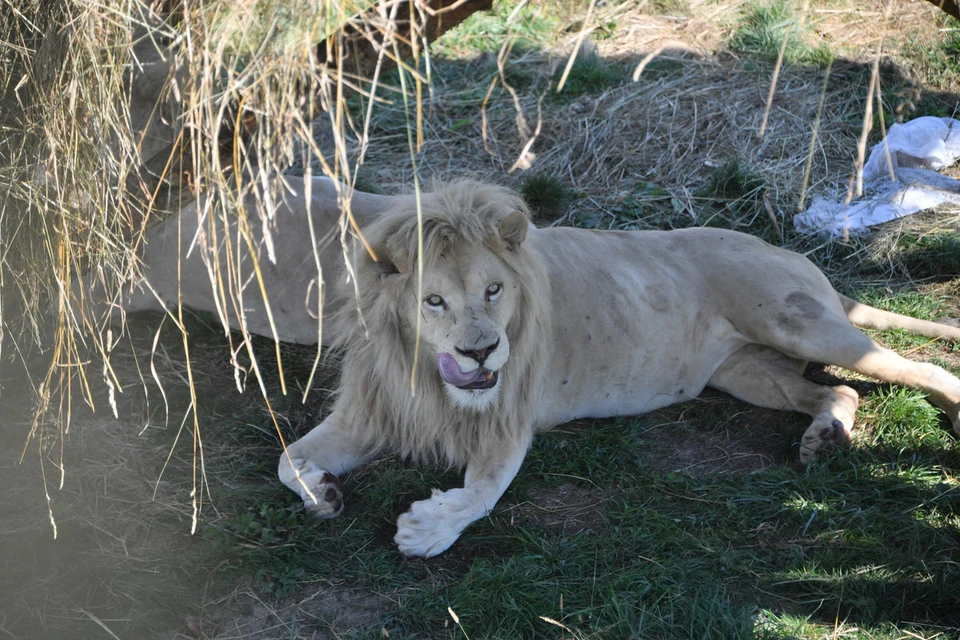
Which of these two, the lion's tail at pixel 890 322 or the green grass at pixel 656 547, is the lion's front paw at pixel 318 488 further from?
the lion's tail at pixel 890 322

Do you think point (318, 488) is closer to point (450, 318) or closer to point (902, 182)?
point (450, 318)

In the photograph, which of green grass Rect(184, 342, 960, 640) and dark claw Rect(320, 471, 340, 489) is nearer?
green grass Rect(184, 342, 960, 640)

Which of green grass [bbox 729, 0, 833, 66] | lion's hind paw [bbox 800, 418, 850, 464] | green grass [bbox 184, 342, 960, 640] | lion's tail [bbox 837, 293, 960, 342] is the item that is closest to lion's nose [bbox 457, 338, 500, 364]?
green grass [bbox 184, 342, 960, 640]

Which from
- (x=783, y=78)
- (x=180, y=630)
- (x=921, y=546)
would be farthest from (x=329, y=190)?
(x=783, y=78)

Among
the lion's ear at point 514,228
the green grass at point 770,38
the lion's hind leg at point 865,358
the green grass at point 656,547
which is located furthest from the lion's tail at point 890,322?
the green grass at point 770,38

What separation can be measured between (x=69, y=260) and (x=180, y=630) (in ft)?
4.31

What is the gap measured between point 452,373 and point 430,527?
1.96ft

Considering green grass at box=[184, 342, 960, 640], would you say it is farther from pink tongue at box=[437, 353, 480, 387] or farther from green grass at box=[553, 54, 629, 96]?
green grass at box=[553, 54, 629, 96]

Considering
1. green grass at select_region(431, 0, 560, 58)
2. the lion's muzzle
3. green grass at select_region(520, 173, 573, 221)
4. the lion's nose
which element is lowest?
green grass at select_region(520, 173, 573, 221)

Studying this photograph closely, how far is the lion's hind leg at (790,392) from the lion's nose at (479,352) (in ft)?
5.33

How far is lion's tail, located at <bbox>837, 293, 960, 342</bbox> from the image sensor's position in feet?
16.4

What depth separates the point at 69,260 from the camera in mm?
3160

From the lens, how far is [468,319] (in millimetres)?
3633

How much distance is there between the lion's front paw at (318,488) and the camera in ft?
12.6
